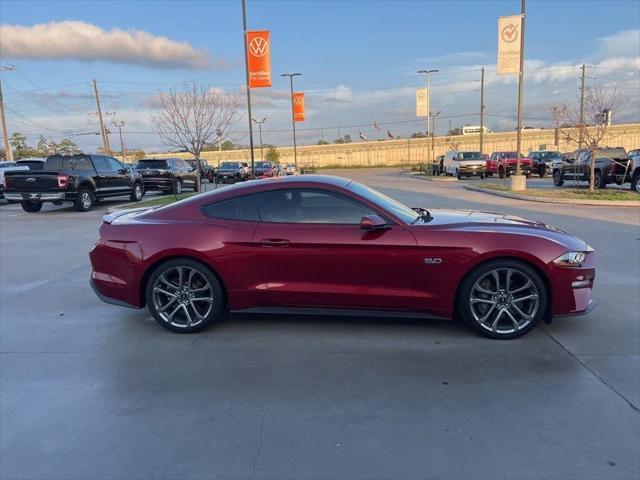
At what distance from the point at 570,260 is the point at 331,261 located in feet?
6.89

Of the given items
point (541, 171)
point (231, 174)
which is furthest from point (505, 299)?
point (541, 171)

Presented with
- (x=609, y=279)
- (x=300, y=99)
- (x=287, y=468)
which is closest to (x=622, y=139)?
(x=300, y=99)

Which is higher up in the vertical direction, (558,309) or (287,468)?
(558,309)

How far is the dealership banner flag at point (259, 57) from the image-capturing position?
66.2 ft

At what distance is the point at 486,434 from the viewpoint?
3.03m

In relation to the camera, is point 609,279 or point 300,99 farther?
point 300,99

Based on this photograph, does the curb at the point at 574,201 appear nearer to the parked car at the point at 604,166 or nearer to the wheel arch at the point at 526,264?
the parked car at the point at 604,166

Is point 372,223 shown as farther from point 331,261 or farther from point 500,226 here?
point 500,226

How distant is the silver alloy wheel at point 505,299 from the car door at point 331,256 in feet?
1.98

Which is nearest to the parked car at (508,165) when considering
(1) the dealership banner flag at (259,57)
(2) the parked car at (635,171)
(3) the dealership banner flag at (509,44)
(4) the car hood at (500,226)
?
(3) the dealership banner flag at (509,44)

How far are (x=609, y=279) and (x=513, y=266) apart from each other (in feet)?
9.75

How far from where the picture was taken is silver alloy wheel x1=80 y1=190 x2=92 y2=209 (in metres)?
16.0

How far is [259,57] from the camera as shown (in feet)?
66.5

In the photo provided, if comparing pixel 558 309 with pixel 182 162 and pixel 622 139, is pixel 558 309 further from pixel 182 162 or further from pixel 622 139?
pixel 622 139
